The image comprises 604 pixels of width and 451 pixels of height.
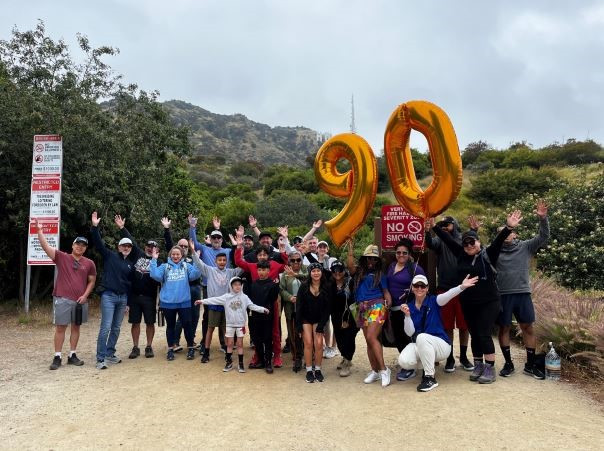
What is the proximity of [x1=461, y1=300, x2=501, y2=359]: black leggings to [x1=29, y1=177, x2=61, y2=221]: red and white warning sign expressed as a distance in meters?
8.43

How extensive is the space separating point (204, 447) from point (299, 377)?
212cm

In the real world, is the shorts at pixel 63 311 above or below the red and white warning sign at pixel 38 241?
below

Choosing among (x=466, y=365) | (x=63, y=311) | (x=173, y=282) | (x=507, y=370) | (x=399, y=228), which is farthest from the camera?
(x=399, y=228)

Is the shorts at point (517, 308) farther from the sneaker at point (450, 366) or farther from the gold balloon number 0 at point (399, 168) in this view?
the gold balloon number 0 at point (399, 168)

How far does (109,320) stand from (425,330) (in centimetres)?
440

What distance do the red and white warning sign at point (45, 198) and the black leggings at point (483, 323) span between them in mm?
8433

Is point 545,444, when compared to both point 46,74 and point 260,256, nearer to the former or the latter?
point 260,256

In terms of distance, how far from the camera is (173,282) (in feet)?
21.9

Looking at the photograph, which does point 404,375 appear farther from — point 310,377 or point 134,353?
point 134,353

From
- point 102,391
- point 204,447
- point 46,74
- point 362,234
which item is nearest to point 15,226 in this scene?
point 46,74

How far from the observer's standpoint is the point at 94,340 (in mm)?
8328

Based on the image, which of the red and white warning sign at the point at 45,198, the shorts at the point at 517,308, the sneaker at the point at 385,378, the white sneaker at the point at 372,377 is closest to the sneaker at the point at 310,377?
the white sneaker at the point at 372,377

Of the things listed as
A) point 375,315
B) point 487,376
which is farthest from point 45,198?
point 487,376

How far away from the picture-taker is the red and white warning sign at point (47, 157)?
380 inches
